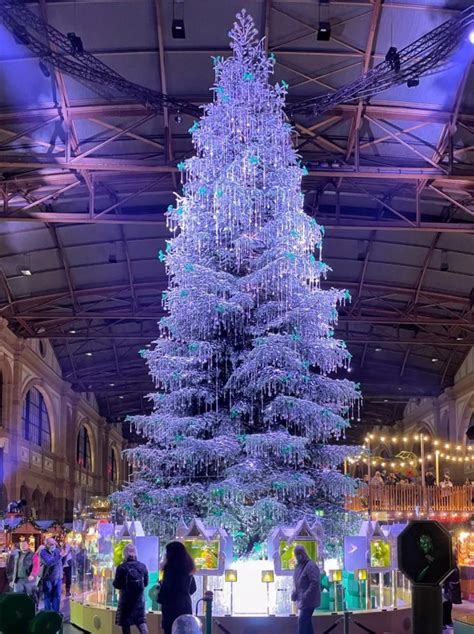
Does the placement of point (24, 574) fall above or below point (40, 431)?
below

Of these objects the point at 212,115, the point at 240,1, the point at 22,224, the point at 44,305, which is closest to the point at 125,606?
the point at 212,115

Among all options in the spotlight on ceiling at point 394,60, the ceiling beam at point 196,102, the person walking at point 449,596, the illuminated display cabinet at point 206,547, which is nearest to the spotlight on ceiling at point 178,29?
the ceiling beam at point 196,102

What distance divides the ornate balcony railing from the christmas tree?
54.0 feet

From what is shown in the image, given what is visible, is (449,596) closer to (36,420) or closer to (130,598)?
(130,598)

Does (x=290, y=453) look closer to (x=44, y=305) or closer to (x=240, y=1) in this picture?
(x=240, y=1)

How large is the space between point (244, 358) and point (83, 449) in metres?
36.2

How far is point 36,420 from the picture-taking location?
1433 inches

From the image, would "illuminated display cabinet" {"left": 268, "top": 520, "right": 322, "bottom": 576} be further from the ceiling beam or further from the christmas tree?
the ceiling beam

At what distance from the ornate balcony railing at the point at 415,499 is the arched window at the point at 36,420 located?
1335 cm

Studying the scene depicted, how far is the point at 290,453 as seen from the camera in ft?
43.5

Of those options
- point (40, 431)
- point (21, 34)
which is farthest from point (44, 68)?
point (40, 431)

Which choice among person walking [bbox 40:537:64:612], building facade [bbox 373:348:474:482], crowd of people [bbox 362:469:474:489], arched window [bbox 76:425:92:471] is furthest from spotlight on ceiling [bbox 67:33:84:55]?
arched window [bbox 76:425:92:471]

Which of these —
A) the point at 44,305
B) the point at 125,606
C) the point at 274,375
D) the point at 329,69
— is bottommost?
the point at 125,606

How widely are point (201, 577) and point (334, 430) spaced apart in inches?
126
